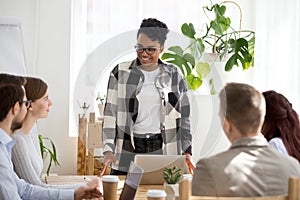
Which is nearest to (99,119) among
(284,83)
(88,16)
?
(88,16)

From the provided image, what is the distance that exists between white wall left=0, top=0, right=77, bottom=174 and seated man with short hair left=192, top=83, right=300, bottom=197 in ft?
11.0

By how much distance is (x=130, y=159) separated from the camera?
2.71 meters

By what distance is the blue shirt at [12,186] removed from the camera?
7.95 ft

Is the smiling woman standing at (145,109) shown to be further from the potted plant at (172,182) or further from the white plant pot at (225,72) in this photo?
the white plant pot at (225,72)

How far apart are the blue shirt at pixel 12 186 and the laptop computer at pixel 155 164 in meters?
0.31

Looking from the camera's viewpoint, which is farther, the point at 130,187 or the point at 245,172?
the point at 130,187

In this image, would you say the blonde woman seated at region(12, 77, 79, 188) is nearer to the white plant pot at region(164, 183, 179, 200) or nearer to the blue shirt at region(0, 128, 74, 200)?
the blue shirt at region(0, 128, 74, 200)

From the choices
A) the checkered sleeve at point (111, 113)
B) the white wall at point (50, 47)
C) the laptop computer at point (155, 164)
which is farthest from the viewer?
the white wall at point (50, 47)

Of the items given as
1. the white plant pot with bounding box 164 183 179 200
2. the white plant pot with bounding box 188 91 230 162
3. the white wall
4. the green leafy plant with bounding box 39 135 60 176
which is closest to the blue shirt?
the white plant pot with bounding box 164 183 179 200

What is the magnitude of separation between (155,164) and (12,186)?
641 mm

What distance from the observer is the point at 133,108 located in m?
2.84

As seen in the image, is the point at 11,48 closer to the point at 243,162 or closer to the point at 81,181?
the point at 81,181

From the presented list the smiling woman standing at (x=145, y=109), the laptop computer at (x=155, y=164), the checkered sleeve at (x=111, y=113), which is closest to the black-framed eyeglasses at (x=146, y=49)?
the smiling woman standing at (x=145, y=109)

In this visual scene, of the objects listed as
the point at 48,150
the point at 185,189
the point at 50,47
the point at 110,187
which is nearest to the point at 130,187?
the point at 110,187
